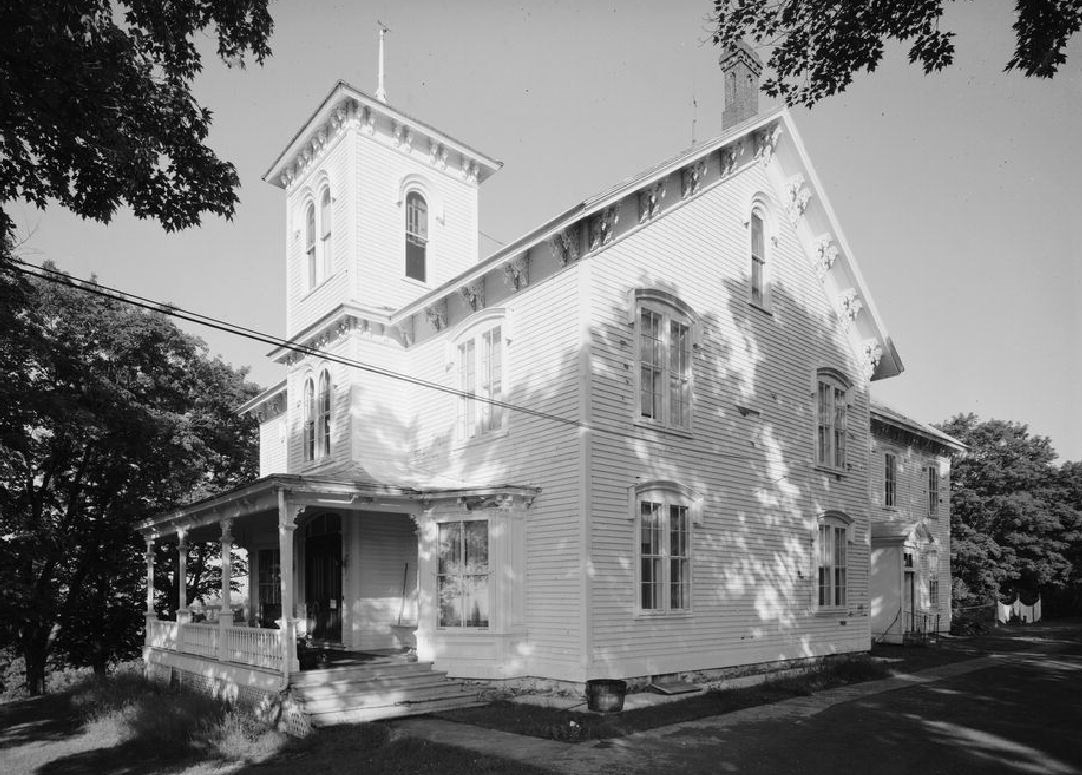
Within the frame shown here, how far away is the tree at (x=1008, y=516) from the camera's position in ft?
134

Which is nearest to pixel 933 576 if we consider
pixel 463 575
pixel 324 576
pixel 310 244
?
pixel 463 575

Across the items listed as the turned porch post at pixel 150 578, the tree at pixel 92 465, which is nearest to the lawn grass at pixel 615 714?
the turned porch post at pixel 150 578

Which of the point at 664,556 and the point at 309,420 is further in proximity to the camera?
the point at 309,420

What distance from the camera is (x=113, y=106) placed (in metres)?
9.25

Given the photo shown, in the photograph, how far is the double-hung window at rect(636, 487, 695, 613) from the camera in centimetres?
1480

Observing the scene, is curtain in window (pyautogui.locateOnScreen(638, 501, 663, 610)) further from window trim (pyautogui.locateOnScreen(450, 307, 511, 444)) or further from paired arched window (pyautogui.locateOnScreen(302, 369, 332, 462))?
paired arched window (pyautogui.locateOnScreen(302, 369, 332, 462))

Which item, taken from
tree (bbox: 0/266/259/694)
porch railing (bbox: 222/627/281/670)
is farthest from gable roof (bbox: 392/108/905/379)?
→ tree (bbox: 0/266/259/694)

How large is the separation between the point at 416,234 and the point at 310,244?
2.89 meters

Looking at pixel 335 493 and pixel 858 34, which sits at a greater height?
pixel 858 34

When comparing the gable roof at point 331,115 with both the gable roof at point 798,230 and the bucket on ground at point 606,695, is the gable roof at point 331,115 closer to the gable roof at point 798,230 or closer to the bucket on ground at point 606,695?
the gable roof at point 798,230

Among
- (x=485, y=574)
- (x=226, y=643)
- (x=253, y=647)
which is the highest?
(x=485, y=574)

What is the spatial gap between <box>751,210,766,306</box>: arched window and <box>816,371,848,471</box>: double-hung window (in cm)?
293

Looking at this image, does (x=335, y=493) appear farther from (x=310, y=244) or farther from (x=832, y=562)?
(x=832, y=562)

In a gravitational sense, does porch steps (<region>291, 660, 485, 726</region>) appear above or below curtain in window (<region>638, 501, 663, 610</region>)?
below
